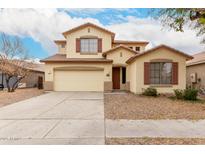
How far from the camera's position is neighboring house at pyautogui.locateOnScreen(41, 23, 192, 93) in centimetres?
1756

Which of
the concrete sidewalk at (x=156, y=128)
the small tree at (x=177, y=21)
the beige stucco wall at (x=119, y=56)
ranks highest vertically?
the small tree at (x=177, y=21)

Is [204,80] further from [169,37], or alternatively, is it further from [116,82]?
[116,82]

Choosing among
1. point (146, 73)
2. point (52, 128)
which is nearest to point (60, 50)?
point (146, 73)

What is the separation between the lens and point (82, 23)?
22.6 meters

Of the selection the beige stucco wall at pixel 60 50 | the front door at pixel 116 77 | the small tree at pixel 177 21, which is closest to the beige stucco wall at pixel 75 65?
the front door at pixel 116 77

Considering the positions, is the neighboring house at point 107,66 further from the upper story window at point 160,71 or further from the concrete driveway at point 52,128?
the concrete driveway at point 52,128

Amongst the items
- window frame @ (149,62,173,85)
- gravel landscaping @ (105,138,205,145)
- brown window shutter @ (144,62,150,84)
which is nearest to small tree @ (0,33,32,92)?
brown window shutter @ (144,62,150,84)

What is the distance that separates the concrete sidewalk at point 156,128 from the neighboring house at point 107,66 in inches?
382

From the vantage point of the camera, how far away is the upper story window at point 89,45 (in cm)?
2273

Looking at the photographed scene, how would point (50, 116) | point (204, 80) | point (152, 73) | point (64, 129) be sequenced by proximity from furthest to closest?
point (204, 80) → point (152, 73) → point (50, 116) → point (64, 129)

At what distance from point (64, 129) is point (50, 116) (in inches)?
89.9

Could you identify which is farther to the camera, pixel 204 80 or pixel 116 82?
pixel 116 82
